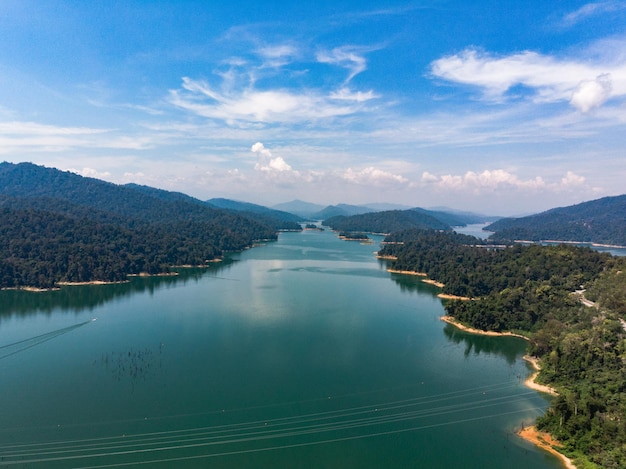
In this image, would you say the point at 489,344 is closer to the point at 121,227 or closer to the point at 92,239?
the point at 92,239

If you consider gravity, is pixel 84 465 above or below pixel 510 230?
below

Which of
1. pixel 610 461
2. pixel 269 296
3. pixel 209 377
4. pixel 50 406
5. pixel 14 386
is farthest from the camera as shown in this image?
pixel 269 296

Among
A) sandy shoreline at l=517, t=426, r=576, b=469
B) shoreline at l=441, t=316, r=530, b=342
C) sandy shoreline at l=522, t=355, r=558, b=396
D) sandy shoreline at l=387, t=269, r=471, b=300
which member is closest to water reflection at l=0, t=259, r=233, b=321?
sandy shoreline at l=387, t=269, r=471, b=300

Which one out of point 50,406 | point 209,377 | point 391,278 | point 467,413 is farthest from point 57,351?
point 391,278

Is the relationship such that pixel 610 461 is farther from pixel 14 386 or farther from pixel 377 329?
pixel 14 386

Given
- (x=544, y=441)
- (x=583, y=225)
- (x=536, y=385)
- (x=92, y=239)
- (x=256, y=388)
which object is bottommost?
(x=544, y=441)

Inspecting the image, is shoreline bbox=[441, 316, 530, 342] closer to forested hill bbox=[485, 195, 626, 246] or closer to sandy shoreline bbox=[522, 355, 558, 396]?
sandy shoreline bbox=[522, 355, 558, 396]

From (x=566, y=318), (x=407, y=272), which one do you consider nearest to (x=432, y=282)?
(x=407, y=272)
